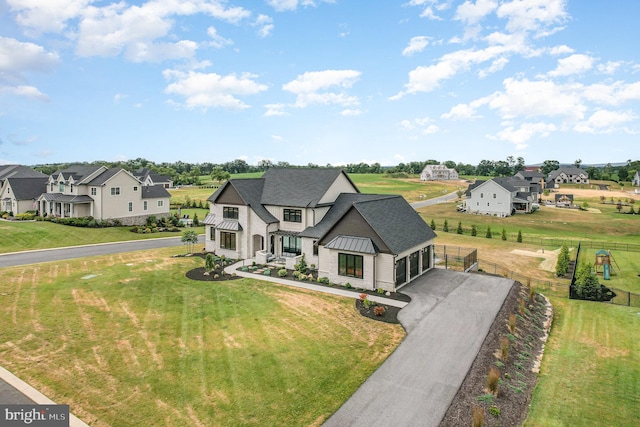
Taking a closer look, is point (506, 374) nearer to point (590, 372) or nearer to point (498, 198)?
point (590, 372)

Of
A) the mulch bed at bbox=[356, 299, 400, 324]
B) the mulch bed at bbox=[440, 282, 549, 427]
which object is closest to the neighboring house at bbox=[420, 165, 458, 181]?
the mulch bed at bbox=[440, 282, 549, 427]

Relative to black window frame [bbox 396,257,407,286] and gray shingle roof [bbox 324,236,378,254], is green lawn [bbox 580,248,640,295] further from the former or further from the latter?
gray shingle roof [bbox 324,236,378,254]

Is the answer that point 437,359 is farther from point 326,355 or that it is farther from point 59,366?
point 59,366

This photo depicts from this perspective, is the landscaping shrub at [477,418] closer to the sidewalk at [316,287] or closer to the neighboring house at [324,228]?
the sidewalk at [316,287]

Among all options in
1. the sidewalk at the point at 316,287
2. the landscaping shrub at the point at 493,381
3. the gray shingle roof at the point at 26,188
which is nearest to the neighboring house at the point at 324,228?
the sidewalk at the point at 316,287

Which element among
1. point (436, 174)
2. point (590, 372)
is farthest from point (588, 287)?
point (436, 174)

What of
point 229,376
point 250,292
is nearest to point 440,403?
point 229,376
